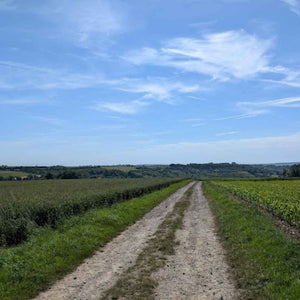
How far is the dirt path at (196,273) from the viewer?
22.8 feet

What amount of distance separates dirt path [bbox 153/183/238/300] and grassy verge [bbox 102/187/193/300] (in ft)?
0.83

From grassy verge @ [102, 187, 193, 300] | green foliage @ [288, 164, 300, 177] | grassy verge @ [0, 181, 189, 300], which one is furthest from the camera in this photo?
green foliage @ [288, 164, 300, 177]

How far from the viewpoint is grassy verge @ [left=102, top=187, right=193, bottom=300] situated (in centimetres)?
691

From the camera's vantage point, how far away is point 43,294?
7.11 metres

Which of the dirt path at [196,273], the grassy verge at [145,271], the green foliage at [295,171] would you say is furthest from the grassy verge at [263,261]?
the green foliage at [295,171]

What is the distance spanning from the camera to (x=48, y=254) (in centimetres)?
967

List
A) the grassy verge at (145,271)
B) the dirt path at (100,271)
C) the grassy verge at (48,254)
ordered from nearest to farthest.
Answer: the grassy verge at (145,271) → the dirt path at (100,271) → the grassy verge at (48,254)

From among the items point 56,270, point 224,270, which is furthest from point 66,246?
point 224,270

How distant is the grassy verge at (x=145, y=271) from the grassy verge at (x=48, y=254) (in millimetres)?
2008

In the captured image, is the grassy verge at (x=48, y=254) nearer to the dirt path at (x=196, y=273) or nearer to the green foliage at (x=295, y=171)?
the dirt path at (x=196, y=273)

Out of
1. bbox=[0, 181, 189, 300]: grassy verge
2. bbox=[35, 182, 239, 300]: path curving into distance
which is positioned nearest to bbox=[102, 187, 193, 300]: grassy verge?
bbox=[35, 182, 239, 300]: path curving into distance

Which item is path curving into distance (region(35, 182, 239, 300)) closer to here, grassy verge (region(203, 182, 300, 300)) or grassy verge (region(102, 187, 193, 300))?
grassy verge (region(102, 187, 193, 300))

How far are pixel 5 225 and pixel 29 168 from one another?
14270 centimetres

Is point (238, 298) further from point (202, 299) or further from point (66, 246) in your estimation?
point (66, 246)
